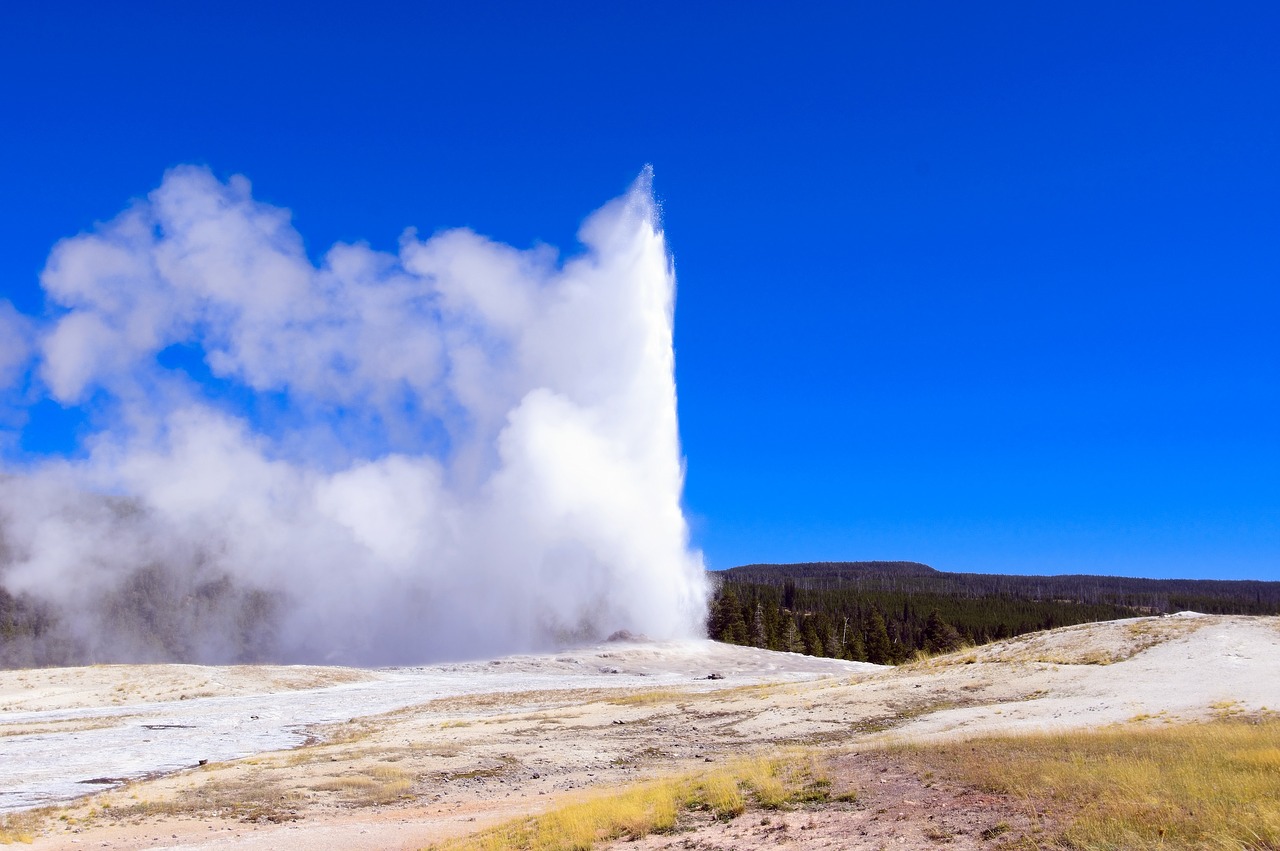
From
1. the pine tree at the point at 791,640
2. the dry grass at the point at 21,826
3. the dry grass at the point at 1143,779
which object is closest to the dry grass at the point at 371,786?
the dry grass at the point at 21,826

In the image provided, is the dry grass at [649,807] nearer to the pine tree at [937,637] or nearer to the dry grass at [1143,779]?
the dry grass at [1143,779]

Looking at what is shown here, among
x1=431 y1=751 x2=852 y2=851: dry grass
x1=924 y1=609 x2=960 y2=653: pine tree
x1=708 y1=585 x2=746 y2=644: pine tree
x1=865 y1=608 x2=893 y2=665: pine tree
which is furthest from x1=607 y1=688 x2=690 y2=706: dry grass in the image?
x1=865 y1=608 x2=893 y2=665: pine tree

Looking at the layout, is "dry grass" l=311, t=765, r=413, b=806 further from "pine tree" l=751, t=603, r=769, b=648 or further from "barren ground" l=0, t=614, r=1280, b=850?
"pine tree" l=751, t=603, r=769, b=648

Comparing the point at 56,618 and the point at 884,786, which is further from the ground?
the point at 56,618

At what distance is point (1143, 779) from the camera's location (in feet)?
39.0

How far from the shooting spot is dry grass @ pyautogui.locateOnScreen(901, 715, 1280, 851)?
9.55 metres

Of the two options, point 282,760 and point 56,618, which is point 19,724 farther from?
point 56,618

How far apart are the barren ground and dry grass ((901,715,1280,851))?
0.74m

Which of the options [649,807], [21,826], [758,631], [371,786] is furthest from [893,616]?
[21,826]

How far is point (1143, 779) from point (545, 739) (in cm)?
1718

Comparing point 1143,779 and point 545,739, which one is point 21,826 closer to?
point 545,739

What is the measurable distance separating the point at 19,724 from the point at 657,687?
26.4 meters

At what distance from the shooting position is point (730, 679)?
48531 millimetres

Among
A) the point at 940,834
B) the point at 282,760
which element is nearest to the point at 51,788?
the point at 282,760
